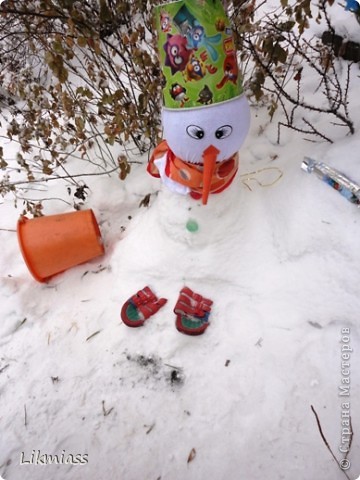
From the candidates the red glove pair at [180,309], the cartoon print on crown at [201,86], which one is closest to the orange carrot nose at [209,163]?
the cartoon print on crown at [201,86]

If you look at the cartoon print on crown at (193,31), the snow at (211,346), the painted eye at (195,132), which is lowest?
the snow at (211,346)

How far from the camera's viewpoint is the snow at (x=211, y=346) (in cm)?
135

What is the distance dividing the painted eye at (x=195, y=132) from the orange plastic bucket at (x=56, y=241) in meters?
0.84

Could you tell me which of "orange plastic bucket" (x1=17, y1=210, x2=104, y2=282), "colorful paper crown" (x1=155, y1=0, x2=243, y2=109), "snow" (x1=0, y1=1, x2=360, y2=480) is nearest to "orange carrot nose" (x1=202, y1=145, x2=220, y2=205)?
"colorful paper crown" (x1=155, y1=0, x2=243, y2=109)

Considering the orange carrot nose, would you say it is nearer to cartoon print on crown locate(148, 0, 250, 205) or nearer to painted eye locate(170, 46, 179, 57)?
cartoon print on crown locate(148, 0, 250, 205)

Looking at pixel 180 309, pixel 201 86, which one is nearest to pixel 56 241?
pixel 180 309

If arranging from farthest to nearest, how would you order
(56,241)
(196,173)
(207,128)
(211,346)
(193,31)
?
(56,241)
(211,346)
(196,173)
(207,128)
(193,31)

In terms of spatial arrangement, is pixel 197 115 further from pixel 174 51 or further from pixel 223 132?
pixel 174 51

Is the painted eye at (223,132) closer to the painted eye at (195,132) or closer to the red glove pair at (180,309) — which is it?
the painted eye at (195,132)

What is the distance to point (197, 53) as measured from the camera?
1132 millimetres

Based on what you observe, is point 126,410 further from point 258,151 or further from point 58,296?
point 258,151

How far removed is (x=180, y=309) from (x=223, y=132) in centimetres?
83

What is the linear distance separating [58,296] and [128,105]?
1.10 metres

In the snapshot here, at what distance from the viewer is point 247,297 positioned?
1.63 m
